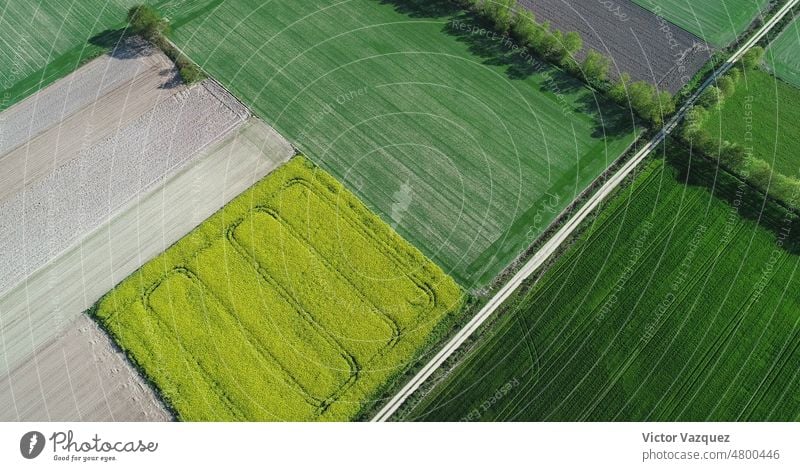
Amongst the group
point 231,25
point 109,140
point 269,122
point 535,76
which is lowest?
point 109,140

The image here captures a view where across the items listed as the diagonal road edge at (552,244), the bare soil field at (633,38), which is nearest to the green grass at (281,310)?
the diagonal road edge at (552,244)

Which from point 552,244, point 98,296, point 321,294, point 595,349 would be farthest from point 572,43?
point 98,296

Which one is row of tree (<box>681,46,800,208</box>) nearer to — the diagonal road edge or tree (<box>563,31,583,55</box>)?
the diagonal road edge

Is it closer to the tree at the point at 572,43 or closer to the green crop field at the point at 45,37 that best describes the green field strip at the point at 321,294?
the green crop field at the point at 45,37

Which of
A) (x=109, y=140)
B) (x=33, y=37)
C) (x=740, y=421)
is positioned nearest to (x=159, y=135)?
(x=109, y=140)

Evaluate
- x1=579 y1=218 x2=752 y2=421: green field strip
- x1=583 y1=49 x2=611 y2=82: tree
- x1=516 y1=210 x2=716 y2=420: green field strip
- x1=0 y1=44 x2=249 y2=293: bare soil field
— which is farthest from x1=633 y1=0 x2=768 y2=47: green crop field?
x1=0 y1=44 x2=249 y2=293: bare soil field

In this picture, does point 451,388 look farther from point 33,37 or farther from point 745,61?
point 33,37
